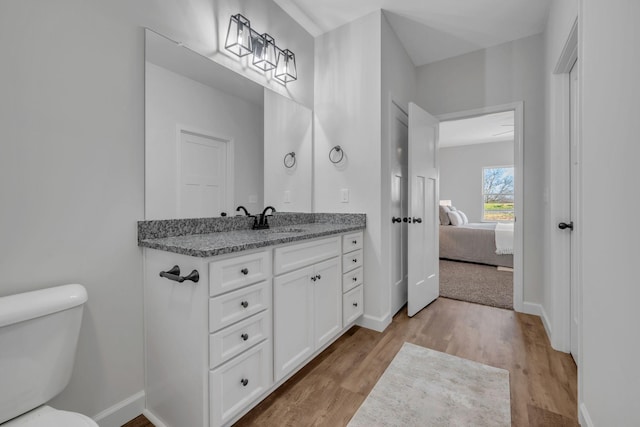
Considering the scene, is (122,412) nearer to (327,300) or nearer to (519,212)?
(327,300)

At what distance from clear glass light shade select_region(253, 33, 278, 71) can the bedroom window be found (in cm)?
710

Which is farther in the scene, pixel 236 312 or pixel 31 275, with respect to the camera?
pixel 236 312

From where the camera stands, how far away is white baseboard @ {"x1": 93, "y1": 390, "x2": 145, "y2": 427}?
132cm

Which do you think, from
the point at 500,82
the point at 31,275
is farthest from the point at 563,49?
the point at 31,275

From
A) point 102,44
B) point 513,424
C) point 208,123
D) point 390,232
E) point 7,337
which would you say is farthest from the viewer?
point 390,232

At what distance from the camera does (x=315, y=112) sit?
2.67 meters

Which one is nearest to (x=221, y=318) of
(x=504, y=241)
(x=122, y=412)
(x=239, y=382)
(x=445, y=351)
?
(x=239, y=382)

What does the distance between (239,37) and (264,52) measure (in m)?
0.25

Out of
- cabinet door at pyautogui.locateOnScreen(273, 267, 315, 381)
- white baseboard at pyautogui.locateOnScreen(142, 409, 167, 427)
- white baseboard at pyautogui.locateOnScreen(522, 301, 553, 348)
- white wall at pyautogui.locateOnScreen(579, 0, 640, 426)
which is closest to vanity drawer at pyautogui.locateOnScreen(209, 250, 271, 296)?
cabinet door at pyautogui.locateOnScreen(273, 267, 315, 381)

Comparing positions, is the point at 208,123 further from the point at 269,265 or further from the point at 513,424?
the point at 513,424

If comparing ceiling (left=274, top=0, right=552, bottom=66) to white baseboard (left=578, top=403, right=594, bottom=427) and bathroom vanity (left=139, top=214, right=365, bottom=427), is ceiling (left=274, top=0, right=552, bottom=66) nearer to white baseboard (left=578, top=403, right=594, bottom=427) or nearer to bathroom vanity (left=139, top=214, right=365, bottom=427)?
bathroom vanity (left=139, top=214, right=365, bottom=427)

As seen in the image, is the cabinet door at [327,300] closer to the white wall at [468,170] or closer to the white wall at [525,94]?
the white wall at [525,94]

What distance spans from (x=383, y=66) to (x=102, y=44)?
1893mm

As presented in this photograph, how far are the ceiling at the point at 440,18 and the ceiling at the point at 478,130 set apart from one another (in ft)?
7.38
